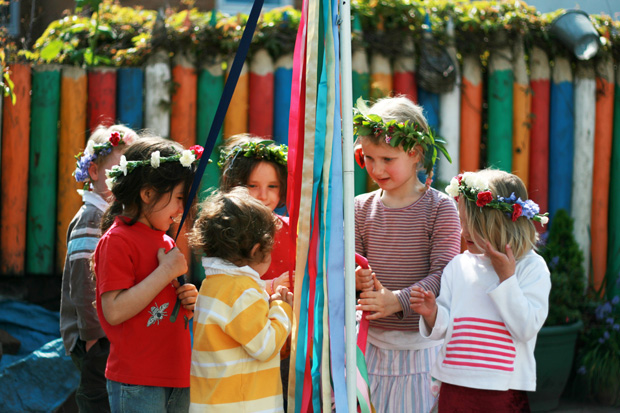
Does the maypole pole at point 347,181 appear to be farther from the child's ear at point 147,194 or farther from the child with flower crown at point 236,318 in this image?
the child's ear at point 147,194

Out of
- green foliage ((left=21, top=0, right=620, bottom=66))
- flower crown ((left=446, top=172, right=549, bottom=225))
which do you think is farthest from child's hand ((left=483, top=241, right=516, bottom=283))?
green foliage ((left=21, top=0, right=620, bottom=66))

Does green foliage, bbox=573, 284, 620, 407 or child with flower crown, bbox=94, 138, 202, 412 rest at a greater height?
child with flower crown, bbox=94, 138, 202, 412

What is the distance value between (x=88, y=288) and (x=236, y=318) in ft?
3.51

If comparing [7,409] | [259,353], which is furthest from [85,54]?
[259,353]

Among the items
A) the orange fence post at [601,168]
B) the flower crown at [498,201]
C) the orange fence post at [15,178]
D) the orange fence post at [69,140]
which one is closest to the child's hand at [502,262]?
the flower crown at [498,201]

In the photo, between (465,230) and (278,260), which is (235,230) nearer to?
(278,260)

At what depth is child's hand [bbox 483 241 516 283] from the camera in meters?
2.63

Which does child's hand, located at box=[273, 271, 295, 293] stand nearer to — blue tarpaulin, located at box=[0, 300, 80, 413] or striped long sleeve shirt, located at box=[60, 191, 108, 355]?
striped long sleeve shirt, located at box=[60, 191, 108, 355]

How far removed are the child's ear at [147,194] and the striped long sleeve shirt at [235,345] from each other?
43 centimetres

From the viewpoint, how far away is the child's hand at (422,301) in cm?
273

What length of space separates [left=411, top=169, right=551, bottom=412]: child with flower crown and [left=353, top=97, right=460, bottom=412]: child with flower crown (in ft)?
0.48

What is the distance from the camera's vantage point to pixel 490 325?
2.71 meters

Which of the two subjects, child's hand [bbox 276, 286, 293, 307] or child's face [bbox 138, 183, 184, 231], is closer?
child's hand [bbox 276, 286, 293, 307]

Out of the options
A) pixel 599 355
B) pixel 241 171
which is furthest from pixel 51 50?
pixel 599 355
